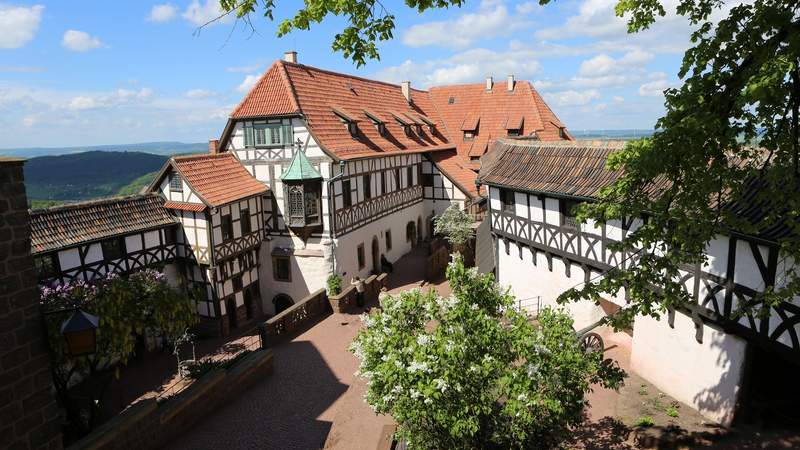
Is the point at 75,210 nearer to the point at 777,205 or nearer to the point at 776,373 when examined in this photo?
the point at 777,205

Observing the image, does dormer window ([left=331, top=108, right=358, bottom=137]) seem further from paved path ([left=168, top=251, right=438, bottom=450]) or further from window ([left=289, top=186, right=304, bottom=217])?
paved path ([left=168, top=251, right=438, bottom=450])

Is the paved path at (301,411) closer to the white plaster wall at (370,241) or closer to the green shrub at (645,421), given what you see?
the white plaster wall at (370,241)

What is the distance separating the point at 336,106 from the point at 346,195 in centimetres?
483

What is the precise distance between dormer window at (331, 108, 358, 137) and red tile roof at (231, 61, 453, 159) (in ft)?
0.43


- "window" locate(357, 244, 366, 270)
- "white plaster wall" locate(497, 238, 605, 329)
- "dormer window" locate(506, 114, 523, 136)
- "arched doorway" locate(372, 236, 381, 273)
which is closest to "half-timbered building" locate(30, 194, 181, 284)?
"window" locate(357, 244, 366, 270)

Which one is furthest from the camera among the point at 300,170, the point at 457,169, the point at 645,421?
the point at 457,169

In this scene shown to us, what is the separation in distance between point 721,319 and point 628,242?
17.5 ft

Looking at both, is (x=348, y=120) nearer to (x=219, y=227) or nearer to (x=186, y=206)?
(x=219, y=227)

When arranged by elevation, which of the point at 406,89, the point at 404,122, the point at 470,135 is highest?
the point at 406,89

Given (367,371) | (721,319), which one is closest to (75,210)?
(367,371)

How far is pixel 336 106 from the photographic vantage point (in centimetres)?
2573

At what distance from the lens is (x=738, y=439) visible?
34.3ft

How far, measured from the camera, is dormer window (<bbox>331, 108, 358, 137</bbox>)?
2498 centimetres

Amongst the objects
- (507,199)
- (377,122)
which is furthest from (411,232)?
(507,199)
